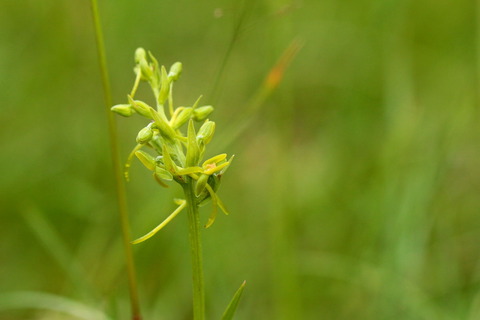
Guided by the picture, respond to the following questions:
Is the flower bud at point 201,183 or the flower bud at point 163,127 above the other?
the flower bud at point 163,127

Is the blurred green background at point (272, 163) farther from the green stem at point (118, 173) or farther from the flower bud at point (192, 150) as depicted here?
the flower bud at point (192, 150)

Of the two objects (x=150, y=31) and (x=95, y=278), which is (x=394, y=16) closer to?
(x=150, y=31)

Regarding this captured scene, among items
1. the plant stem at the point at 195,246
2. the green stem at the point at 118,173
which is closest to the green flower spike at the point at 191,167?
the plant stem at the point at 195,246

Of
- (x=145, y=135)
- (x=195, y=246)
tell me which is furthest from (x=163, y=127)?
(x=195, y=246)

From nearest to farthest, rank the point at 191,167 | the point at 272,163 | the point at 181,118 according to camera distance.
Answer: the point at 191,167 → the point at 181,118 → the point at 272,163

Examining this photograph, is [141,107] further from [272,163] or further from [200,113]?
[272,163]

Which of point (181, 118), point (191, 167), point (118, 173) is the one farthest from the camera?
point (118, 173)
